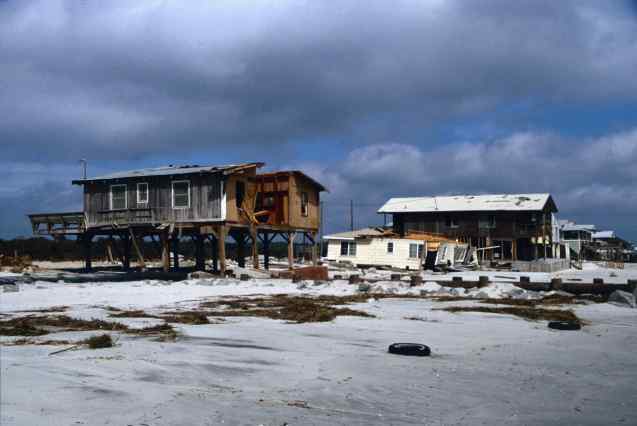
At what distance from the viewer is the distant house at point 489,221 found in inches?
2475

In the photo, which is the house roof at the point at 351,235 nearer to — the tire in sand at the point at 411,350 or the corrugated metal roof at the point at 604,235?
the tire in sand at the point at 411,350

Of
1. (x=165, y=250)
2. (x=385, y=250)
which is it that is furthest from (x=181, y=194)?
(x=385, y=250)

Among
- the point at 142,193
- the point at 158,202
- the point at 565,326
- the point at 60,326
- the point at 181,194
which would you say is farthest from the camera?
the point at 142,193

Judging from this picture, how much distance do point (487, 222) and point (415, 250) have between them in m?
18.3

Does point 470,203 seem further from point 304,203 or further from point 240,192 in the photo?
point 240,192

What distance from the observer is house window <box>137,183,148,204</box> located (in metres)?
35.3

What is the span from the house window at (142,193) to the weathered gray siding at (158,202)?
20 cm

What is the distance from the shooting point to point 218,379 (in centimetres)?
773

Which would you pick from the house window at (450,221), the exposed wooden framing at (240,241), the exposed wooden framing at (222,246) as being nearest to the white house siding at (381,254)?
the exposed wooden framing at (240,241)

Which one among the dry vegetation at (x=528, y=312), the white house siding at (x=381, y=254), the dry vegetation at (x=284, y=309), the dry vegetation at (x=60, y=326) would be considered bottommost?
the dry vegetation at (x=528, y=312)

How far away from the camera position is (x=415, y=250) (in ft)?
159

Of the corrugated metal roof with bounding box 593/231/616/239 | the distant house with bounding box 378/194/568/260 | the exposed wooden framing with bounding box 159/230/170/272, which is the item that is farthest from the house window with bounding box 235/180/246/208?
the corrugated metal roof with bounding box 593/231/616/239

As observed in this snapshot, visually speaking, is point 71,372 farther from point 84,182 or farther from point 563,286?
A: point 84,182

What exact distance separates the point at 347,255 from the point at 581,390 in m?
42.8
